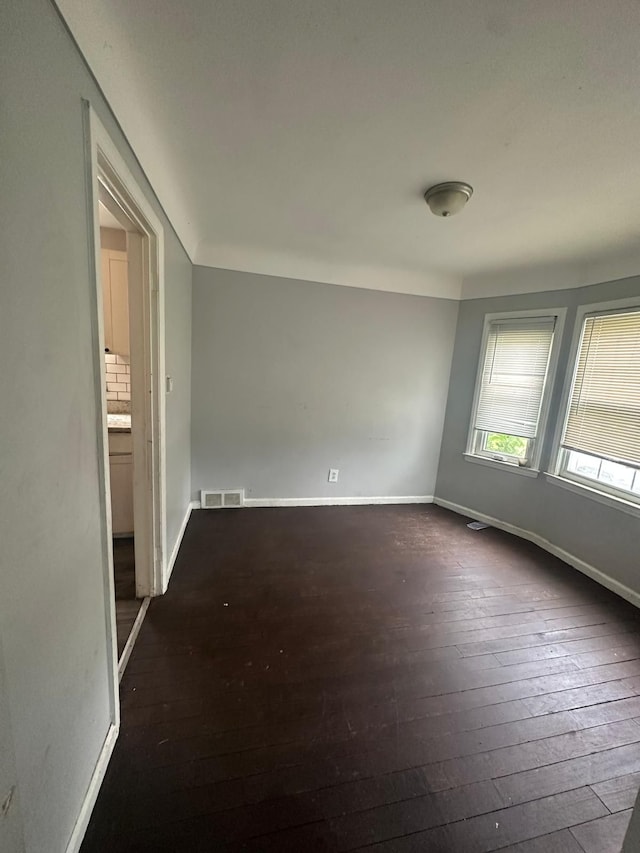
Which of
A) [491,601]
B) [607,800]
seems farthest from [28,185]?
[491,601]

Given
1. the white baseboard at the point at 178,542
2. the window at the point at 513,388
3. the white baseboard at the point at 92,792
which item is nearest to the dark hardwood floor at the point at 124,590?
the white baseboard at the point at 178,542

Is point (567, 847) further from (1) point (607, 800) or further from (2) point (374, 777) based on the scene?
(2) point (374, 777)

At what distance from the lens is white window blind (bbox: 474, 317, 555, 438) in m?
3.02

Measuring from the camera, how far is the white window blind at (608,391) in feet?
7.94

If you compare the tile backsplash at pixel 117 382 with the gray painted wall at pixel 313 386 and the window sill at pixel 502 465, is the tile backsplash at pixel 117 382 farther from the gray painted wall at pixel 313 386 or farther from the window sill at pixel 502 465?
the window sill at pixel 502 465

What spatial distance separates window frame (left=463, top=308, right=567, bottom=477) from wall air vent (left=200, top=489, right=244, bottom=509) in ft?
7.82

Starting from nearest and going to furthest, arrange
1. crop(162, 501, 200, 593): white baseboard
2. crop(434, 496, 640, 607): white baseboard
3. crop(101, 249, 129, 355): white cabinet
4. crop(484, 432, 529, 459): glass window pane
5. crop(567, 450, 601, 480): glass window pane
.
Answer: crop(162, 501, 200, 593): white baseboard → crop(434, 496, 640, 607): white baseboard → crop(101, 249, 129, 355): white cabinet → crop(567, 450, 601, 480): glass window pane → crop(484, 432, 529, 459): glass window pane

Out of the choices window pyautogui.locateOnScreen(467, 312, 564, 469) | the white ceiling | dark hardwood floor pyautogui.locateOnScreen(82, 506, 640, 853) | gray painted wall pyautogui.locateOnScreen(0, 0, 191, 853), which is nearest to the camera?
gray painted wall pyautogui.locateOnScreen(0, 0, 191, 853)

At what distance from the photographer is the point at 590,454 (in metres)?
2.67

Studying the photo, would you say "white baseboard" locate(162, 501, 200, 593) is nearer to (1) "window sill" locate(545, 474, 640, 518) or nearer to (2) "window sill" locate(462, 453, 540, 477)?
(2) "window sill" locate(462, 453, 540, 477)

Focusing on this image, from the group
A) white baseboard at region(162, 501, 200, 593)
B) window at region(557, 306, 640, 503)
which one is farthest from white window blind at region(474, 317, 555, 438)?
white baseboard at region(162, 501, 200, 593)

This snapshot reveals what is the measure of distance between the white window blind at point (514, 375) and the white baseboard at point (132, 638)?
320 cm

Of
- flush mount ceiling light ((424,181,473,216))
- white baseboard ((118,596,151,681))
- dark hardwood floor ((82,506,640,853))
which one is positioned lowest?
dark hardwood floor ((82,506,640,853))

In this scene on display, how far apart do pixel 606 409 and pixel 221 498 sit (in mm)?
3358
